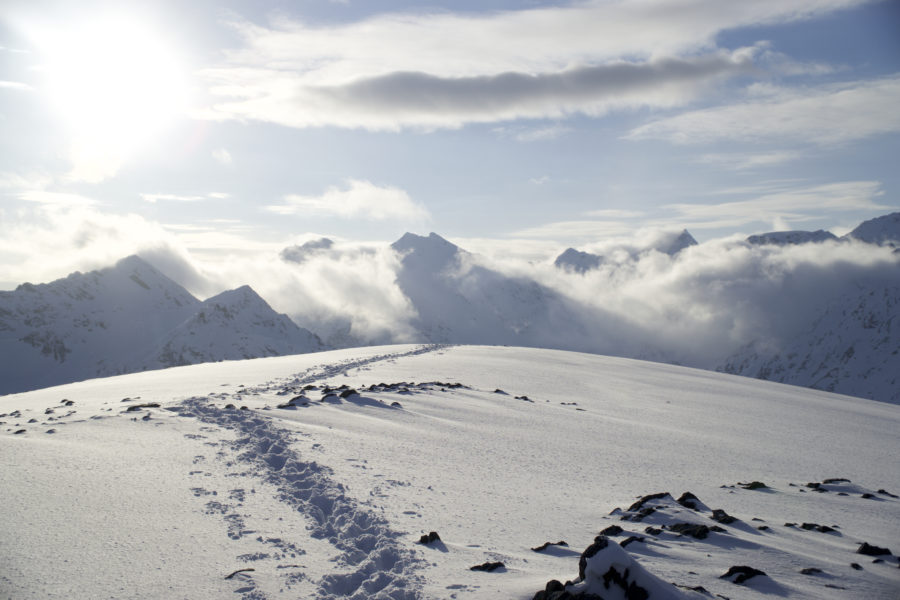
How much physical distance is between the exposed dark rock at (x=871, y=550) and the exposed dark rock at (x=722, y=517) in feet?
5.81

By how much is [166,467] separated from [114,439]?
278 centimetres

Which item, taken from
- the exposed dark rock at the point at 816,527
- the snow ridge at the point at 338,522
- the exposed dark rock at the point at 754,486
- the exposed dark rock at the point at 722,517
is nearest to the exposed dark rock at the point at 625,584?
the snow ridge at the point at 338,522

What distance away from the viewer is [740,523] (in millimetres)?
9812

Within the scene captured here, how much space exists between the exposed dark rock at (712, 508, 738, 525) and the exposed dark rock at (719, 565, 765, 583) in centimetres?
247

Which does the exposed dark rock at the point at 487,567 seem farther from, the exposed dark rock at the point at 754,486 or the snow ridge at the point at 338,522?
the exposed dark rock at the point at 754,486

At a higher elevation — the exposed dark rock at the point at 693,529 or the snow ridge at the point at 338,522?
the snow ridge at the point at 338,522

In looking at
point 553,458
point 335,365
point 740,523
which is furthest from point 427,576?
point 335,365

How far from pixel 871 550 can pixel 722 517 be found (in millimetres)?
2083

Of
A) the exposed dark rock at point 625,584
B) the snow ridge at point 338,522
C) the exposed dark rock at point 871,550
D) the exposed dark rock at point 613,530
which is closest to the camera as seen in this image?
the exposed dark rock at point 625,584

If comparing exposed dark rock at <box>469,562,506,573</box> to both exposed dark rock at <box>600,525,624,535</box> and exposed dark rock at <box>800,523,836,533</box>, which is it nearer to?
exposed dark rock at <box>600,525,624,535</box>

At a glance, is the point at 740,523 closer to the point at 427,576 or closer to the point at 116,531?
the point at 427,576

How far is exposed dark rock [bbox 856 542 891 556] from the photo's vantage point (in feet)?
28.5

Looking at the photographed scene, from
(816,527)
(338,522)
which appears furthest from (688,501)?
(338,522)

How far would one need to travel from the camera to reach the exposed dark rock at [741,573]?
7.18 metres
